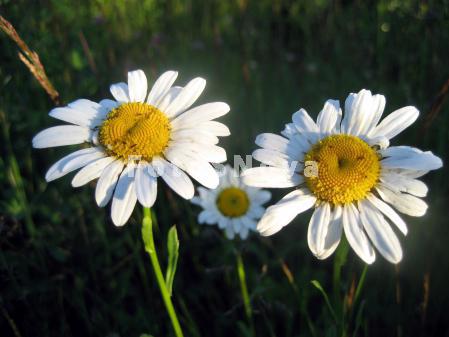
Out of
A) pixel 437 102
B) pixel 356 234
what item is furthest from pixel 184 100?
pixel 437 102

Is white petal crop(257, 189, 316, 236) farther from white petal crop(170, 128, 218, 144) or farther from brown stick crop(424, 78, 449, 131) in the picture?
brown stick crop(424, 78, 449, 131)

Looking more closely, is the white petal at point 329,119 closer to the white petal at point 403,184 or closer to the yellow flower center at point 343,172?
the yellow flower center at point 343,172

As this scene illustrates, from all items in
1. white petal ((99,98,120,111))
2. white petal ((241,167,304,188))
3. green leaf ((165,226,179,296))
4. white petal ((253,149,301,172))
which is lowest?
green leaf ((165,226,179,296))

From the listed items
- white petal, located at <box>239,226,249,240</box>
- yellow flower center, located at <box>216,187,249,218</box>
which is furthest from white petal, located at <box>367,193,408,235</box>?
yellow flower center, located at <box>216,187,249,218</box>

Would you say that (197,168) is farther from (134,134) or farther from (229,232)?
(229,232)

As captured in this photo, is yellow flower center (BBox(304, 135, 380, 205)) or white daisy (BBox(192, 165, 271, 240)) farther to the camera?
white daisy (BBox(192, 165, 271, 240))
